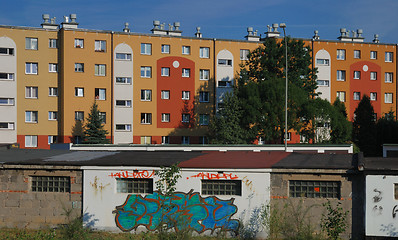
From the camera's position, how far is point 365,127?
66750mm

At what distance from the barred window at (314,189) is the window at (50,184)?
35.9 ft

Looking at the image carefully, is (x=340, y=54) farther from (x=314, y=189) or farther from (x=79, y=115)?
(x=314, y=189)

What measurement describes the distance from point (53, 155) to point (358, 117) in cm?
4877

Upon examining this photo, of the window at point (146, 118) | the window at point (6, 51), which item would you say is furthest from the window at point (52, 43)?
the window at point (146, 118)

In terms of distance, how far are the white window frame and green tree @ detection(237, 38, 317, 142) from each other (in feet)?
80.5

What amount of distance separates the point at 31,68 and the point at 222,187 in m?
43.4

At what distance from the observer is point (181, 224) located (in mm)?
21781

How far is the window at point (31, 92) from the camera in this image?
6031 cm

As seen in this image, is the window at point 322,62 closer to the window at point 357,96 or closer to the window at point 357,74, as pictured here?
the window at point 357,74

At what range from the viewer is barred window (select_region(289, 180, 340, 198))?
22.6 m

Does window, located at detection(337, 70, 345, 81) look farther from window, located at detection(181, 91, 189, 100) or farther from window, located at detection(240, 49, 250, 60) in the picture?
window, located at detection(181, 91, 189, 100)

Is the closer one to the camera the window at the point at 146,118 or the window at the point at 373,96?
the window at the point at 146,118

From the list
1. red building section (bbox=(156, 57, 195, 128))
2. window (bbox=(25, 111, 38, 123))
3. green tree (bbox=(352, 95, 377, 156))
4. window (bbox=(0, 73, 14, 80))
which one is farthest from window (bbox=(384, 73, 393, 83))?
window (bbox=(0, 73, 14, 80))

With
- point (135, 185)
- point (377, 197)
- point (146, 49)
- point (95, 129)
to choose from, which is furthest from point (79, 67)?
point (377, 197)
